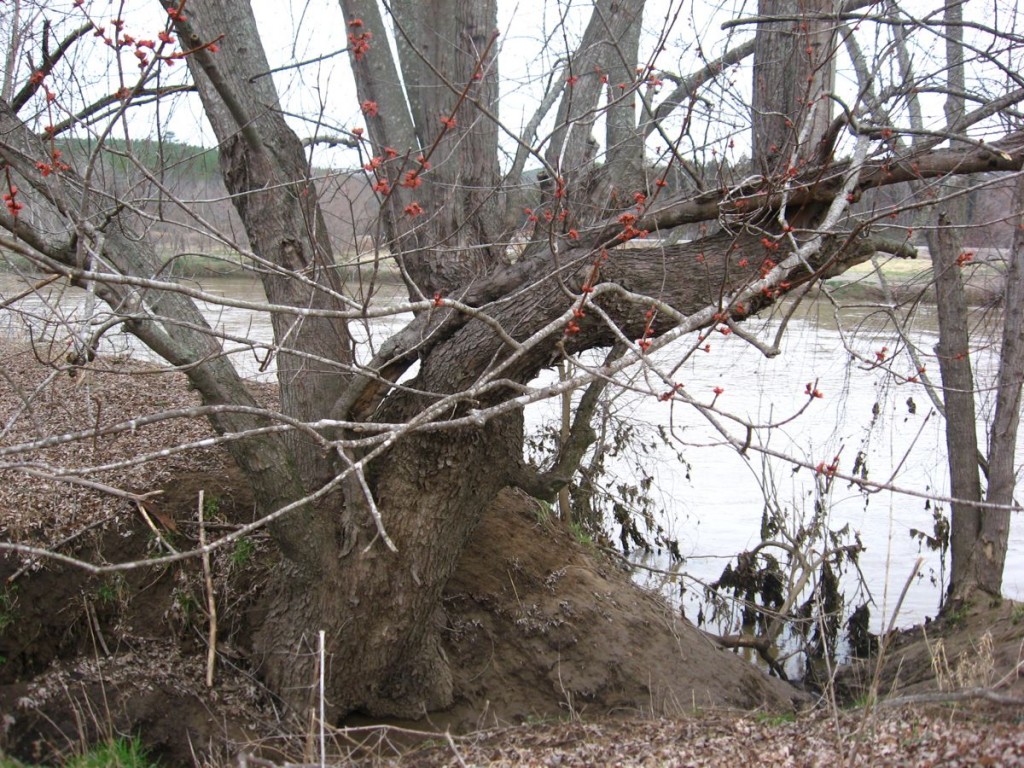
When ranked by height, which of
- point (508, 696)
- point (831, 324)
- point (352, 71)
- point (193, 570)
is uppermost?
point (352, 71)

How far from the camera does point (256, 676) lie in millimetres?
5062

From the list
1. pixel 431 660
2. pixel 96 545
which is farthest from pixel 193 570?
pixel 431 660

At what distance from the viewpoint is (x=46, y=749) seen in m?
4.49

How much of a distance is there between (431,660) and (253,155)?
3.06 m

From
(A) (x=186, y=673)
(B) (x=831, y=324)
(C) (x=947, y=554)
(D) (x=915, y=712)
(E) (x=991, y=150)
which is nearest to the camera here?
(D) (x=915, y=712)

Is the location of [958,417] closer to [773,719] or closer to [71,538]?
[773,719]

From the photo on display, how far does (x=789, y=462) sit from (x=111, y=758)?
231 inches

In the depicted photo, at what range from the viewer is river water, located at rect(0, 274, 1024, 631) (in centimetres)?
813

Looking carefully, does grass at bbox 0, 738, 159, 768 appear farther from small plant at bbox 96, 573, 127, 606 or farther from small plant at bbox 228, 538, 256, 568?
small plant at bbox 228, 538, 256, 568

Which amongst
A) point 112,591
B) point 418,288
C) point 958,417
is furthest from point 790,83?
point 112,591

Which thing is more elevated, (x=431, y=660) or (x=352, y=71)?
(x=352, y=71)

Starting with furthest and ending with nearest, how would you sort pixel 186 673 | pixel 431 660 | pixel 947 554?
1. pixel 947 554
2. pixel 431 660
3. pixel 186 673

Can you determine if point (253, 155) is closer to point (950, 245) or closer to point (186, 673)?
point (186, 673)

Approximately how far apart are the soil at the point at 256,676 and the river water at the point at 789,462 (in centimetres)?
104
